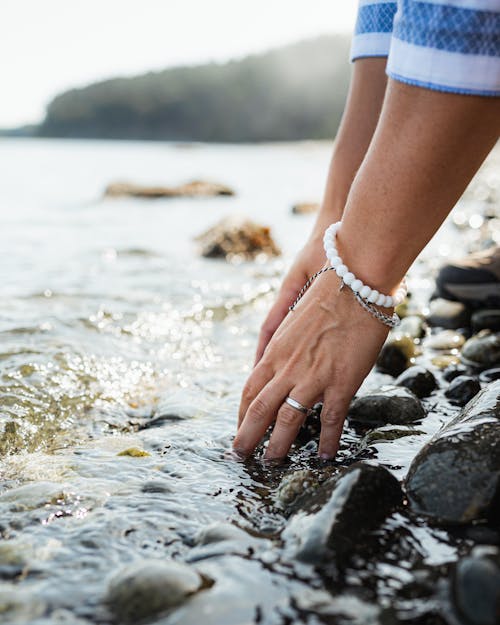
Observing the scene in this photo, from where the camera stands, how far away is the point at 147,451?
84.4 inches

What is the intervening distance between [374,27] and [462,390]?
56.0 inches

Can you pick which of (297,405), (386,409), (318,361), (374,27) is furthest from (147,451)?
(374,27)

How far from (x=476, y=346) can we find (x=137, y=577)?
2231 millimetres

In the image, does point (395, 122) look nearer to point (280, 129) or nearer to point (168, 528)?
point (168, 528)

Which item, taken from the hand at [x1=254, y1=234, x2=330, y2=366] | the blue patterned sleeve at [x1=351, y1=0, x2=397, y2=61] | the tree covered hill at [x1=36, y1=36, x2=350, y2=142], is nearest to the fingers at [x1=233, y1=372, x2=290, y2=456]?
the hand at [x1=254, y1=234, x2=330, y2=366]

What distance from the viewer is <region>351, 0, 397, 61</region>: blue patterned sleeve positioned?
2.26 meters

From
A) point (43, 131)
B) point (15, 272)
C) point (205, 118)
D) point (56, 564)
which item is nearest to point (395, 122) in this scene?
point (56, 564)

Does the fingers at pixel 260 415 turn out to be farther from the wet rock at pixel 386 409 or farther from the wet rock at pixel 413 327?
the wet rock at pixel 413 327

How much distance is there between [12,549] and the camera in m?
1.47

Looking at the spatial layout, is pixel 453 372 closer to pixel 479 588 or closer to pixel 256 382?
pixel 256 382

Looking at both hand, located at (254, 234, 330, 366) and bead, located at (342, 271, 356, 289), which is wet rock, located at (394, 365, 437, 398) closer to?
hand, located at (254, 234, 330, 366)

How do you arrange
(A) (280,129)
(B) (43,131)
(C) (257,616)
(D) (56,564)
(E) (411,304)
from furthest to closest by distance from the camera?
(B) (43,131) < (A) (280,129) < (E) (411,304) < (D) (56,564) < (C) (257,616)

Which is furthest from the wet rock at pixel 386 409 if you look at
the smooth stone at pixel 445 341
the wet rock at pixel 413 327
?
the wet rock at pixel 413 327

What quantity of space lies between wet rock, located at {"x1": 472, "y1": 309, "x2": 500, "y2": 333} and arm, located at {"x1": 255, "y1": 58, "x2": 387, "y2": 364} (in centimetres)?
151
